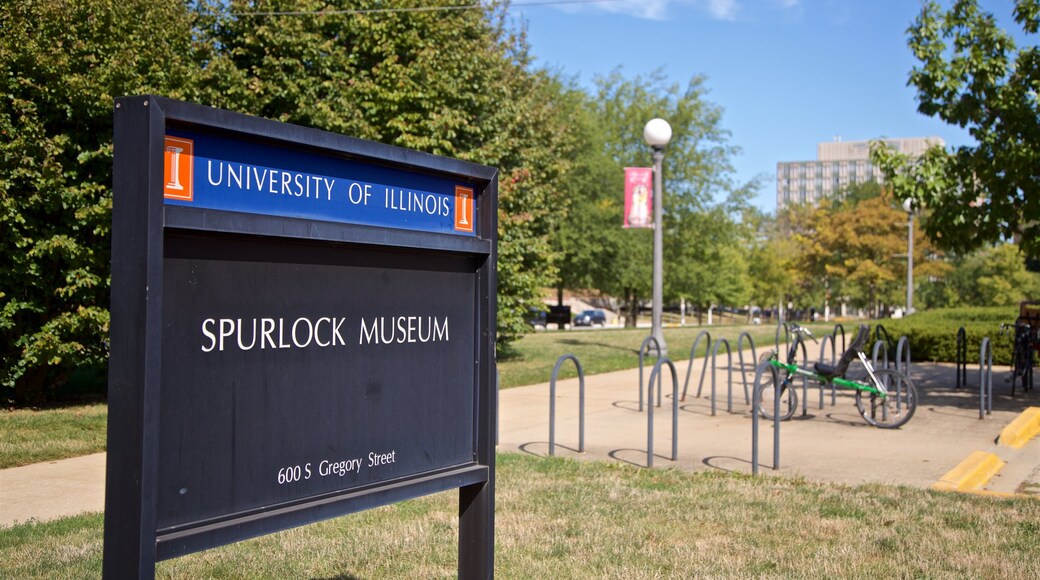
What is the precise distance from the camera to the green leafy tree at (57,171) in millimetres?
10242

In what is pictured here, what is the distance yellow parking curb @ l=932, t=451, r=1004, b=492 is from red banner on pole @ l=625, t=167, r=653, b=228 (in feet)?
38.2

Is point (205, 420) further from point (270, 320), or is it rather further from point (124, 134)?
point (124, 134)

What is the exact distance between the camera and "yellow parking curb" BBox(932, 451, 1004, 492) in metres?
7.83

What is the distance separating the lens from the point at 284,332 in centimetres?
305

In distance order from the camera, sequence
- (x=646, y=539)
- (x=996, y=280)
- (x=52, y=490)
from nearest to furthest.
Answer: (x=646, y=539) < (x=52, y=490) < (x=996, y=280)

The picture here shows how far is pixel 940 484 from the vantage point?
25.7 feet

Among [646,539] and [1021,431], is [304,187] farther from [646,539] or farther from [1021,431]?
[1021,431]

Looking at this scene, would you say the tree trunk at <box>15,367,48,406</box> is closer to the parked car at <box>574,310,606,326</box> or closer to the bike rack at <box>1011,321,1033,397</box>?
the bike rack at <box>1011,321,1033,397</box>

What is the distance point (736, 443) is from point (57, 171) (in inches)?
303

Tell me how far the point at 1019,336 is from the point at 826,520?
9.88 m

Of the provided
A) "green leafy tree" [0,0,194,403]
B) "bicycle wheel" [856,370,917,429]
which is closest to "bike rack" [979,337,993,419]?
"bicycle wheel" [856,370,917,429]

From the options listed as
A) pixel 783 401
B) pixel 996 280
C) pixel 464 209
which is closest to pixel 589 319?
pixel 996 280

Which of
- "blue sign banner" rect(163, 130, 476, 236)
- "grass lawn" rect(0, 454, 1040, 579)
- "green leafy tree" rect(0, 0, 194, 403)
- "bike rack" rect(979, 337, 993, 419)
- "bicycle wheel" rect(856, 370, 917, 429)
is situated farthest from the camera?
"bike rack" rect(979, 337, 993, 419)

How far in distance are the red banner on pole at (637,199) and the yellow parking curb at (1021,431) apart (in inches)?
398
